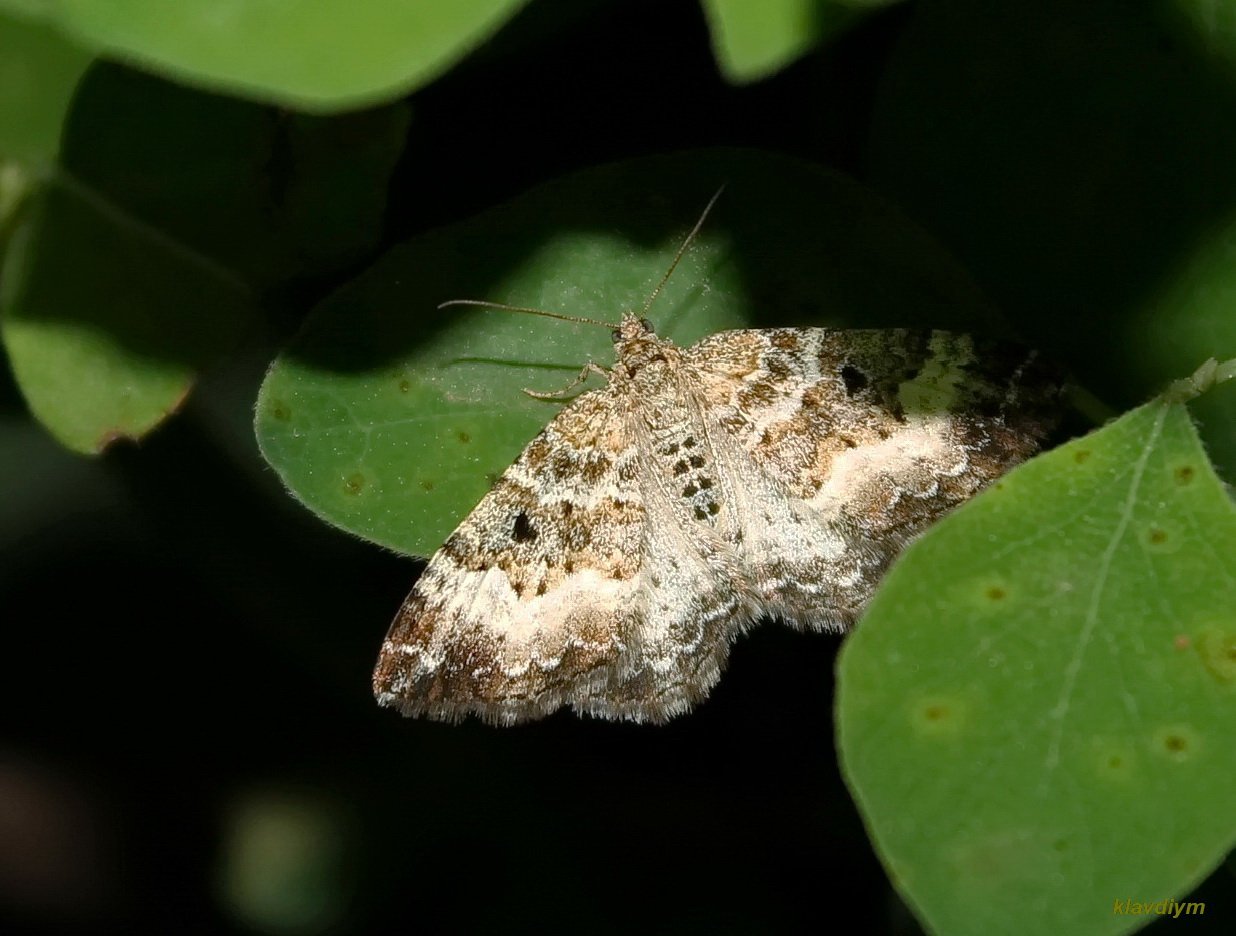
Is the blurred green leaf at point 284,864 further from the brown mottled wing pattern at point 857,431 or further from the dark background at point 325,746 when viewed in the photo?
the brown mottled wing pattern at point 857,431

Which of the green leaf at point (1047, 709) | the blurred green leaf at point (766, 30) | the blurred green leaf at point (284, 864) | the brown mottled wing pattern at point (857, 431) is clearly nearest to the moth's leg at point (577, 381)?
the brown mottled wing pattern at point (857, 431)

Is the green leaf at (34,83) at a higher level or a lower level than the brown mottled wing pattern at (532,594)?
higher

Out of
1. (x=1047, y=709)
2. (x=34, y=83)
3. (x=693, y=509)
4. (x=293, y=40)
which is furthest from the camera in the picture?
(x=693, y=509)

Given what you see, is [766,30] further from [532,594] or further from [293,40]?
[532,594]

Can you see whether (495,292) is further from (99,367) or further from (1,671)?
(1,671)

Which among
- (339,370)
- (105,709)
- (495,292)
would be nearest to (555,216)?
(495,292)

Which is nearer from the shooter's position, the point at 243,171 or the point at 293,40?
the point at 293,40

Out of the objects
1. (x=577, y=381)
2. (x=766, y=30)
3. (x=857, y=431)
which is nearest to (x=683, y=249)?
(x=577, y=381)
